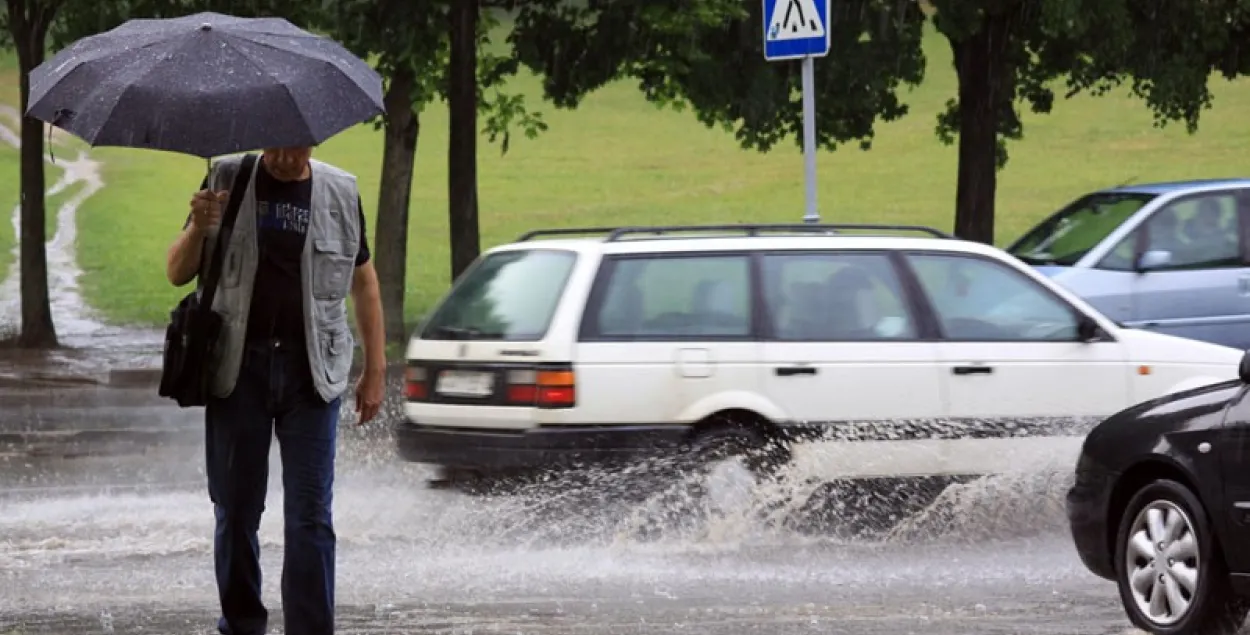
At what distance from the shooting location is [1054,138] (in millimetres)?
85688

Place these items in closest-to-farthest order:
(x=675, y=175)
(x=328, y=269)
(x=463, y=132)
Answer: (x=328, y=269) → (x=463, y=132) → (x=675, y=175)

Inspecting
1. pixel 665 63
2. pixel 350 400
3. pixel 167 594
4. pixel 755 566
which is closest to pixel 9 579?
pixel 167 594

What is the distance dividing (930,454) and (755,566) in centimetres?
137

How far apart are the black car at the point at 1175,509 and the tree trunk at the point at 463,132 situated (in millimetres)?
15161

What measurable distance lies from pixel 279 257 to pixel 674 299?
4.36m

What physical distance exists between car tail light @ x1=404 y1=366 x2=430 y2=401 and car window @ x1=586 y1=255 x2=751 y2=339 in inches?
36.3

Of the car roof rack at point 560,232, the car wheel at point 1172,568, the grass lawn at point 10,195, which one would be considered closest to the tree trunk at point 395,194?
the grass lawn at point 10,195

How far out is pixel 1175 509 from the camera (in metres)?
7.84

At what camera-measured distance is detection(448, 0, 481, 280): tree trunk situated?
23.2 m

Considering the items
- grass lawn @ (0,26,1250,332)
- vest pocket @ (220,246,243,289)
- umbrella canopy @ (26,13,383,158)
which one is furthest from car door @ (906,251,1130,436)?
grass lawn @ (0,26,1250,332)

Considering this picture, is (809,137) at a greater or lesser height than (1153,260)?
greater

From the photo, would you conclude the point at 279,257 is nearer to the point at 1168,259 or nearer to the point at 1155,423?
the point at 1155,423

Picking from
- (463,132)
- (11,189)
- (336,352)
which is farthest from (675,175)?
(336,352)

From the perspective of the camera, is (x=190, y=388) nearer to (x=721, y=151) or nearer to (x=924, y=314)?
(x=924, y=314)
